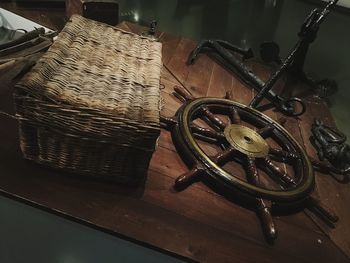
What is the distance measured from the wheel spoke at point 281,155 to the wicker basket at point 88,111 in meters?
0.63

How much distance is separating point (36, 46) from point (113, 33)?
0.36 meters

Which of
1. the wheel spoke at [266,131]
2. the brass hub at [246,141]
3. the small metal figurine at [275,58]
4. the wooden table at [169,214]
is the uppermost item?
the small metal figurine at [275,58]

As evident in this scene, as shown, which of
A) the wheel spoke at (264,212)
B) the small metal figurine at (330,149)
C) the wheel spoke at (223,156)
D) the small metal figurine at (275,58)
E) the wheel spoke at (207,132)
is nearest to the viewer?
the wheel spoke at (264,212)

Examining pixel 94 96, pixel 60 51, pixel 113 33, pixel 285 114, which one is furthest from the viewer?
pixel 285 114

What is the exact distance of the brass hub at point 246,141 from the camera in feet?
4.87

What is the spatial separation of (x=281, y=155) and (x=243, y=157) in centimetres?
22

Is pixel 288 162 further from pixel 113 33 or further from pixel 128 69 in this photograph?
pixel 113 33

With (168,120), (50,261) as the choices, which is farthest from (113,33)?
(50,261)

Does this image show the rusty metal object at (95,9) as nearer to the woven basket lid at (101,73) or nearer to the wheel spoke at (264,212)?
the woven basket lid at (101,73)

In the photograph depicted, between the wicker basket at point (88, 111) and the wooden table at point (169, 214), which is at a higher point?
the wicker basket at point (88, 111)

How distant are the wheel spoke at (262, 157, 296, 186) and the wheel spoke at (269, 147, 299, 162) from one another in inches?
3.4

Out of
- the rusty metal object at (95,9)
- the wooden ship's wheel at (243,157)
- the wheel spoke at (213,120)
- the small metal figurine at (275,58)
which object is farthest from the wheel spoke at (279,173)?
the rusty metal object at (95,9)

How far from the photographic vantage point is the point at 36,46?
61.4 inches

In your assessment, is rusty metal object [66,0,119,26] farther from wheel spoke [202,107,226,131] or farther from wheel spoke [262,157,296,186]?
wheel spoke [262,157,296,186]
